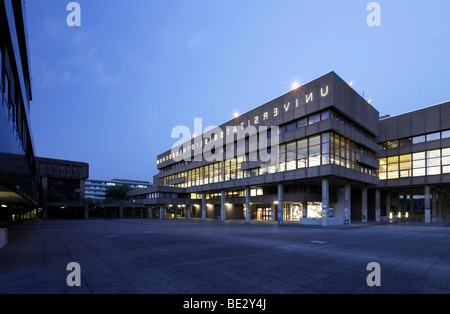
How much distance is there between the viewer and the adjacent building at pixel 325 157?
38.0 metres

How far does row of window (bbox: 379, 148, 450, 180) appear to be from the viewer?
147ft

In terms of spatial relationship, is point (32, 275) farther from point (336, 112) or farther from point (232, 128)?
point (232, 128)

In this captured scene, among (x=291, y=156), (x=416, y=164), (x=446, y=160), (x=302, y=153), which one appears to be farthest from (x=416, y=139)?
(x=291, y=156)

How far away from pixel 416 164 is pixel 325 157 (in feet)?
80.3

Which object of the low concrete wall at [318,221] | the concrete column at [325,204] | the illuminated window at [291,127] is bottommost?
the low concrete wall at [318,221]

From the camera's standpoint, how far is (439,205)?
5538 cm

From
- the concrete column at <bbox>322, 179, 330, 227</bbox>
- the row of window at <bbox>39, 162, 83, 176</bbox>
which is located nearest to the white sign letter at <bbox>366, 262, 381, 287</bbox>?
the concrete column at <bbox>322, 179, 330, 227</bbox>

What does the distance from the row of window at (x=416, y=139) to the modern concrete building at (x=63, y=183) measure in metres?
80.6

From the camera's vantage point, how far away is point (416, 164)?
159 feet

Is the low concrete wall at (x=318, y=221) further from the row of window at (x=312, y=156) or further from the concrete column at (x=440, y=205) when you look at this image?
the concrete column at (x=440, y=205)

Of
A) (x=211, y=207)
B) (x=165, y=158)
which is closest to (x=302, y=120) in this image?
(x=211, y=207)

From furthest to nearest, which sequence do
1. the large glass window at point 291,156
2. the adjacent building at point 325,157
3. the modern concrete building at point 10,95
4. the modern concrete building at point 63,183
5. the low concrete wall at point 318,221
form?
the modern concrete building at point 63,183 < the large glass window at point 291,156 < the adjacent building at point 325,157 < the low concrete wall at point 318,221 < the modern concrete building at point 10,95

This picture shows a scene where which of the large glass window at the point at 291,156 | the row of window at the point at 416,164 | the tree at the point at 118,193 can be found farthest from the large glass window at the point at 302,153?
the tree at the point at 118,193
